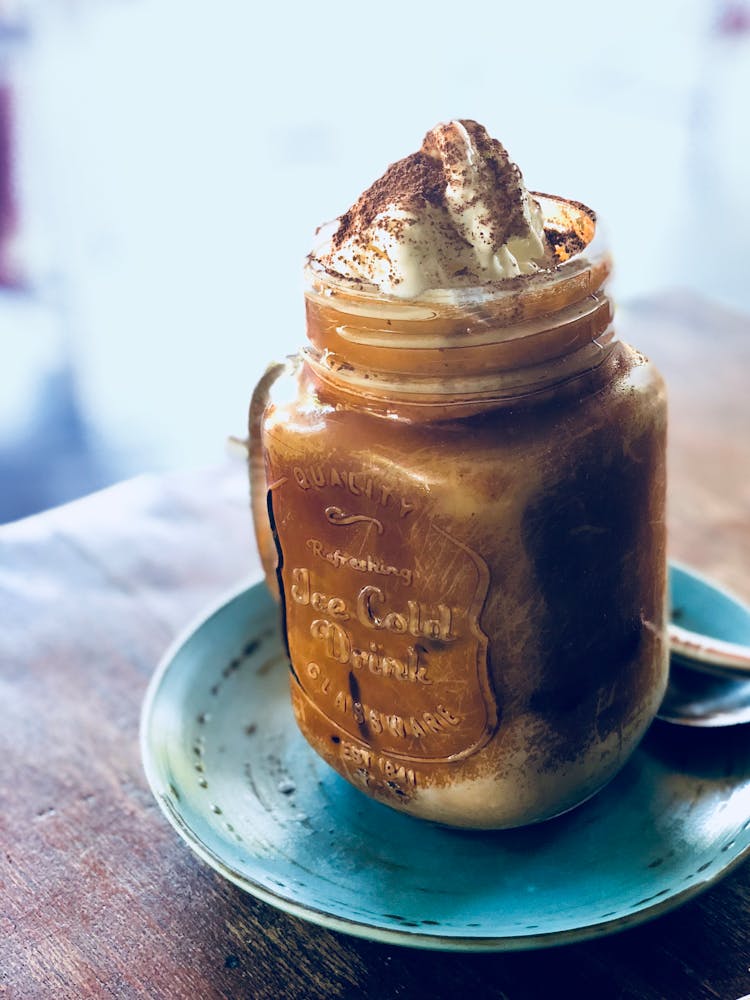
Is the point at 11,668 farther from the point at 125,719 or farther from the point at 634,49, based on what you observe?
the point at 634,49

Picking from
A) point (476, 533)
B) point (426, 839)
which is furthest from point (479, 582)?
point (426, 839)

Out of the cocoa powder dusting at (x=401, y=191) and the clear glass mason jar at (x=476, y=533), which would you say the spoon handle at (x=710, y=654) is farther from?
the cocoa powder dusting at (x=401, y=191)

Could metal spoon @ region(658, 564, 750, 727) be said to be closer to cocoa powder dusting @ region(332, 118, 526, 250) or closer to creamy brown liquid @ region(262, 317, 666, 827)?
Result: creamy brown liquid @ region(262, 317, 666, 827)

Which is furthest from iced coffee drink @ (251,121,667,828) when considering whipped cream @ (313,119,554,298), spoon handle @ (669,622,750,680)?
spoon handle @ (669,622,750,680)

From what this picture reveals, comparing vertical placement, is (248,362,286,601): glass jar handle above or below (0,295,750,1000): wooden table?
above

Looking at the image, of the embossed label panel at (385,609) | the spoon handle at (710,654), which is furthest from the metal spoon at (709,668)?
the embossed label panel at (385,609)

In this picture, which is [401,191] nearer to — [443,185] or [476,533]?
[443,185]
